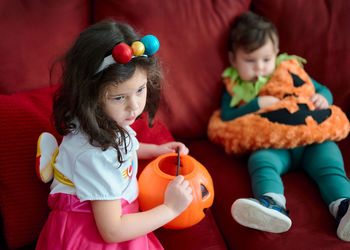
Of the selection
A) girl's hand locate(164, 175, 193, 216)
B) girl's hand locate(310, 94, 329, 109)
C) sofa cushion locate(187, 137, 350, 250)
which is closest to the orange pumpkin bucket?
girl's hand locate(164, 175, 193, 216)

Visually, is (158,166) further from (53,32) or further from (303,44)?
(303,44)

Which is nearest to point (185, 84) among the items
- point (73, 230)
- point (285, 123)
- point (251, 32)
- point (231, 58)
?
point (231, 58)

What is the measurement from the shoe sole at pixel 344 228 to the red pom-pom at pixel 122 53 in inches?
33.5

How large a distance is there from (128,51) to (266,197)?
731 millimetres

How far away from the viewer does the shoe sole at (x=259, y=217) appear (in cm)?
104

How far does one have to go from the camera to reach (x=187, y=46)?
4.93ft

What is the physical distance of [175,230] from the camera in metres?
1.12

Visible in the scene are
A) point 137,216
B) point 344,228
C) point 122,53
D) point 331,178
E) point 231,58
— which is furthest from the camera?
point 231,58

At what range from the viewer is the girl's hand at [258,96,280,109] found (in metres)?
1.47

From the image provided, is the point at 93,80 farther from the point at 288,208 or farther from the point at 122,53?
the point at 288,208

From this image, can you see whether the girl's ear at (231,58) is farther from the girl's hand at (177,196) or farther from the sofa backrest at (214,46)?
the girl's hand at (177,196)

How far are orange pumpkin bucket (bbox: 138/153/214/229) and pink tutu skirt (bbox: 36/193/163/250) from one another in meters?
0.08

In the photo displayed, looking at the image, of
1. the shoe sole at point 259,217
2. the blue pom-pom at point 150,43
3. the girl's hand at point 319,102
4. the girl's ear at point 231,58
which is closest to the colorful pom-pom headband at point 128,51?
the blue pom-pom at point 150,43

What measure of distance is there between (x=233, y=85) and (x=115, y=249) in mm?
982
